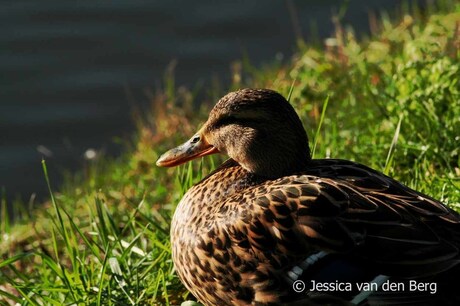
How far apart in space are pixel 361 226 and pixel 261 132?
65 centimetres

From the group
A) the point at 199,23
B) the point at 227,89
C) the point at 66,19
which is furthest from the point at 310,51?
the point at 66,19

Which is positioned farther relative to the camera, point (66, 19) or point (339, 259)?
point (66, 19)

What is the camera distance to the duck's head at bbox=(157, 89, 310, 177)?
3964 mm

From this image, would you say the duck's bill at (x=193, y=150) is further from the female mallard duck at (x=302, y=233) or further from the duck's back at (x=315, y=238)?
the duck's back at (x=315, y=238)

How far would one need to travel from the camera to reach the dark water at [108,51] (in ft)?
27.8

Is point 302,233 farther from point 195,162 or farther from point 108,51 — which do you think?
point 108,51

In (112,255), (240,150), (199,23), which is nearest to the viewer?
(240,150)

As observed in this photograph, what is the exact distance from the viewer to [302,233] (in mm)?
3588

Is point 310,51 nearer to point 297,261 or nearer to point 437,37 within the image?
point 437,37

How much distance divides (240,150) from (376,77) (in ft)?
8.46

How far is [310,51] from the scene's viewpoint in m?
7.46

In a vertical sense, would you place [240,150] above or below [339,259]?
above

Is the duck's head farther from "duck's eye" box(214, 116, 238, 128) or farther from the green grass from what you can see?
the green grass

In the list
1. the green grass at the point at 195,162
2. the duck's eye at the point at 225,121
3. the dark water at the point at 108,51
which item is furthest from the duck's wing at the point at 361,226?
the dark water at the point at 108,51
